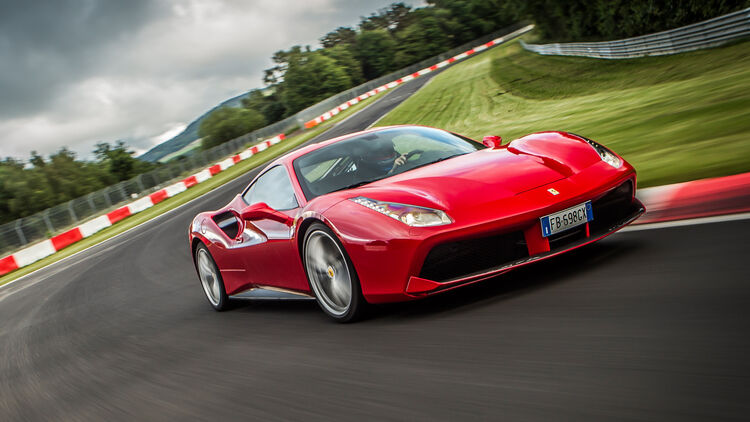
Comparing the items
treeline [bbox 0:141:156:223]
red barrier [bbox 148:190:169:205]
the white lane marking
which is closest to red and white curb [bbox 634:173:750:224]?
the white lane marking

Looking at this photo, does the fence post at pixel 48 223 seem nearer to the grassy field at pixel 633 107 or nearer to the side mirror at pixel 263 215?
the grassy field at pixel 633 107

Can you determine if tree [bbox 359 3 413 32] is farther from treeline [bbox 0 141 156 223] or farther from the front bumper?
the front bumper

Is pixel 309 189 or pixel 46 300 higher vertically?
pixel 309 189

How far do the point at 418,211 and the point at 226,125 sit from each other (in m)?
82.4

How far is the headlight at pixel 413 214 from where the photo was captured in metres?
3.60

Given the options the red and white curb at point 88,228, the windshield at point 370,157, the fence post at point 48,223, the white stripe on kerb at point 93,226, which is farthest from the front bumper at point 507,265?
the fence post at point 48,223

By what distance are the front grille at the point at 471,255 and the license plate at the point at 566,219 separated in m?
0.15

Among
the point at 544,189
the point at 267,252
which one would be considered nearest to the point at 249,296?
the point at 267,252

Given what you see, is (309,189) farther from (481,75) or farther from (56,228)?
(481,75)

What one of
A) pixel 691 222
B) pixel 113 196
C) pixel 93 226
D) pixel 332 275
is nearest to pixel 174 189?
pixel 113 196

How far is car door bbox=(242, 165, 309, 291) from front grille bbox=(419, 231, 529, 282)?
3.97ft

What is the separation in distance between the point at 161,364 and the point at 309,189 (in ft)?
5.24

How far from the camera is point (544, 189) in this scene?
3.77m

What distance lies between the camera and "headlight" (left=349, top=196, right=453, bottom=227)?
3598mm
